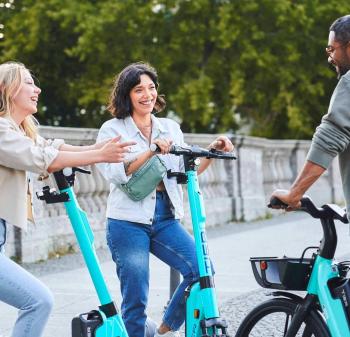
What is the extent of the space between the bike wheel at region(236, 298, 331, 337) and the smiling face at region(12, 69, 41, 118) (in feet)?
4.31

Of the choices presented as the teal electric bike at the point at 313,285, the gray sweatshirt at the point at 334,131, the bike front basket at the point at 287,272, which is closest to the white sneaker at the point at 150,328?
the teal electric bike at the point at 313,285

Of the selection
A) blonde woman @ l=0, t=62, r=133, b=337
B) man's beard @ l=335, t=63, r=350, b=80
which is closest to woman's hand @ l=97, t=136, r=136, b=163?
blonde woman @ l=0, t=62, r=133, b=337

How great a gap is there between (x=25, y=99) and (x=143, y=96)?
0.86 meters

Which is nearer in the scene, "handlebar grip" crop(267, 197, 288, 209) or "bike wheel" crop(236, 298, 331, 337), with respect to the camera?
"handlebar grip" crop(267, 197, 288, 209)

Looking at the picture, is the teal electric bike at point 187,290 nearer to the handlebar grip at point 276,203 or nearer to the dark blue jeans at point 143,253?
the dark blue jeans at point 143,253

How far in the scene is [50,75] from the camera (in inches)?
1291

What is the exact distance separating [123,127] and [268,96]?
88.9ft

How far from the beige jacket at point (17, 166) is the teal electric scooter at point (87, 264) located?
0.10 m

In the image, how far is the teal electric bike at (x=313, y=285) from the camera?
12.7ft

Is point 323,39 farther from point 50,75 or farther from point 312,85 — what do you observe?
point 50,75

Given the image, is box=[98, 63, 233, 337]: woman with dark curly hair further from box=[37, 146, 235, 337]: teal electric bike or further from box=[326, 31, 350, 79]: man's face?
box=[326, 31, 350, 79]: man's face

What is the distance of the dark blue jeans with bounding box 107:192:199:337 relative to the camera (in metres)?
4.77

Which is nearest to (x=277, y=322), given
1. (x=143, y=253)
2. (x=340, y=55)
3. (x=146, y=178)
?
(x=143, y=253)

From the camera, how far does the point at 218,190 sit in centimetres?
1584
